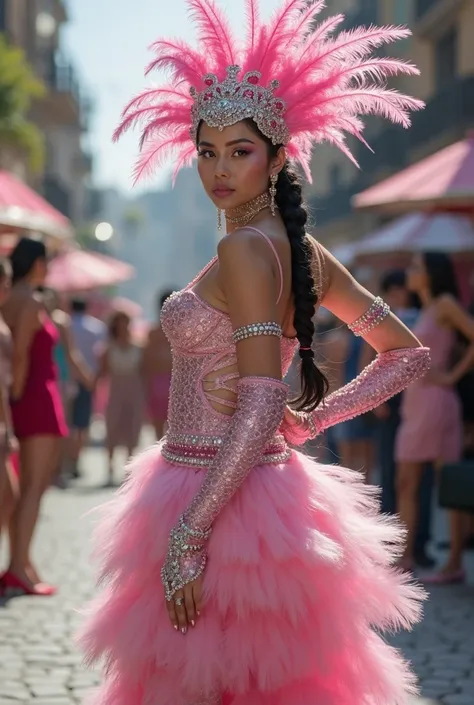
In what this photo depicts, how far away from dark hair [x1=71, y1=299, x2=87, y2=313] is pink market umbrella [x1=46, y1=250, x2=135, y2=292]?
195 cm

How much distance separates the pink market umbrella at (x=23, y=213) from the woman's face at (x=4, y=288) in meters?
3.31

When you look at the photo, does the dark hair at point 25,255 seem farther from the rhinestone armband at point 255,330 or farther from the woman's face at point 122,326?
the woman's face at point 122,326

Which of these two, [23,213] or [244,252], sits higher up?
[23,213]

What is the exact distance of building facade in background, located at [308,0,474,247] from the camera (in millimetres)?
26531

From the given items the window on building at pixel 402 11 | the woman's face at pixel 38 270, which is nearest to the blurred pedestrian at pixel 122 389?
the woman's face at pixel 38 270

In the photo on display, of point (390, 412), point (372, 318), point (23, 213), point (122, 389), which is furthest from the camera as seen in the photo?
point (122, 389)

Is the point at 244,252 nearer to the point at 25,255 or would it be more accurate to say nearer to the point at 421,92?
the point at 25,255

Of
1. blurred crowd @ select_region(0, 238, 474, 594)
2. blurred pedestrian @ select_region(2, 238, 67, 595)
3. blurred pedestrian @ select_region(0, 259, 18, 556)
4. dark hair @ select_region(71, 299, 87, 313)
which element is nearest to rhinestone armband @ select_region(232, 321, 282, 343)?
blurred crowd @ select_region(0, 238, 474, 594)

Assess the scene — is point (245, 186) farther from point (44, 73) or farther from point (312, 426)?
point (44, 73)

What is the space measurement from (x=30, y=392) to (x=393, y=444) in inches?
109

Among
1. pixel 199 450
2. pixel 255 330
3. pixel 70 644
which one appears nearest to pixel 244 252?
pixel 255 330

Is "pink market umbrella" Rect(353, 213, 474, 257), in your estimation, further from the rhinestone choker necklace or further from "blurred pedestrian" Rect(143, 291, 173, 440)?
the rhinestone choker necklace

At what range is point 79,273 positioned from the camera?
18.3 m

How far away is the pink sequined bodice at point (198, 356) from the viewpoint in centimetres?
330
